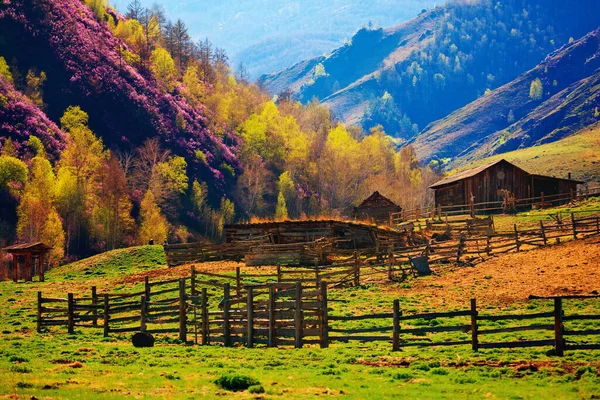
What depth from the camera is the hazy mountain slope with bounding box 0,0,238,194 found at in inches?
5586

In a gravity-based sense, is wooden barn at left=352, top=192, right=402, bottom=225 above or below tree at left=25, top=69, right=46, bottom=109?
below

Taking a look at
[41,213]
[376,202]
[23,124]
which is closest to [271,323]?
Answer: [376,202]

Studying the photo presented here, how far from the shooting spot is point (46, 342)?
3284 centimetres

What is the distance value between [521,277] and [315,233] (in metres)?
21.1

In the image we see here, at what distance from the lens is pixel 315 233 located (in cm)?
6631

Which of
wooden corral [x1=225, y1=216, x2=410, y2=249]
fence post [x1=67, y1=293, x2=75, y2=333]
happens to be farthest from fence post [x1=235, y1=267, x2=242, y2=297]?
wooden corral [x1=225, y1=216, x2=410, y2=249]

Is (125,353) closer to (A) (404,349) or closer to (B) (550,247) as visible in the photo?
(A) (404,349)

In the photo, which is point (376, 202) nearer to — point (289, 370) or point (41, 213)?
point (41, 213)

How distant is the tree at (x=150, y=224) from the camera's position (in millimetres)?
104688

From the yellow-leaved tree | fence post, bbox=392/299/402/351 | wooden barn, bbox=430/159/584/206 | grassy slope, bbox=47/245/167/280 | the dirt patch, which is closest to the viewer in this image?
fence post, bbox=392/299/402/351

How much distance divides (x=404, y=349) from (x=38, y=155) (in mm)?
91505

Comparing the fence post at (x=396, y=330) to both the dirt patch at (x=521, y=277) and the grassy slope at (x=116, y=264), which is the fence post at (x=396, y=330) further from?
the grassy slope at (x=116, y=264)

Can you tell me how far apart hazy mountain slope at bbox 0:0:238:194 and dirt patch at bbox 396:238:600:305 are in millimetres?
94430

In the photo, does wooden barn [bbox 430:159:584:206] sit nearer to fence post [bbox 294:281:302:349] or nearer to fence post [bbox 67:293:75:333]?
fence post [bbox 67:293:75:333]
